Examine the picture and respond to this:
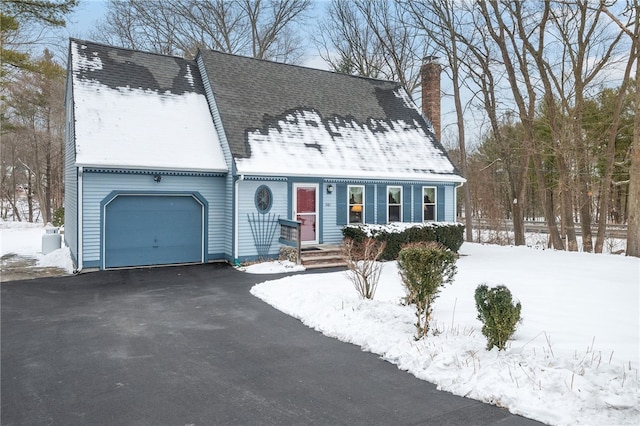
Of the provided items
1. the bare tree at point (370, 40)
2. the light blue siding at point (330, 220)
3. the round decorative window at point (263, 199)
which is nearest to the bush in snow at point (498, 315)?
the round decorative window at point (263, 199)

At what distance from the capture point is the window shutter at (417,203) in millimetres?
15914

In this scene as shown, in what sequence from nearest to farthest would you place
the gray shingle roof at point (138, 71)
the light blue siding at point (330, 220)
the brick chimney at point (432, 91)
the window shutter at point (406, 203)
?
the gray shingle roof at point (138, 71) → the light blue siding at point (330, 220) → the window shutter at point (406, 203) → the brick chimney at point (432, 91)

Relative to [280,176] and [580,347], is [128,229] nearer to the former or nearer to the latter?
[280,176]

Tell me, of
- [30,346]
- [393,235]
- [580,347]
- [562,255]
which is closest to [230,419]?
[30,346]

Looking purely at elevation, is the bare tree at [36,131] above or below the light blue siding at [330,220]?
above

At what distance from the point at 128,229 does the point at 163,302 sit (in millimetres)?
4416

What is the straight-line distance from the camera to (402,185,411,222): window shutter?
51.5ft

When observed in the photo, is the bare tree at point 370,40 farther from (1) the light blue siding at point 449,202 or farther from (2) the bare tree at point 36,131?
(2) the bare tree at point 36,131

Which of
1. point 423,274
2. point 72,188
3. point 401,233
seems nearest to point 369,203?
point 401,233

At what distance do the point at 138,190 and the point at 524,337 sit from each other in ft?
33.3

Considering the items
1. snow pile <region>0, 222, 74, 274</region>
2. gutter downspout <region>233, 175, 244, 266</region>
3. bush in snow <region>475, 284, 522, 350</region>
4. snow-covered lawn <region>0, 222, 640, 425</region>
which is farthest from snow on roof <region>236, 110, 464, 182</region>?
bush in snow <region>475, 284, 522, 350</region>

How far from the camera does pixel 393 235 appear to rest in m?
13.7

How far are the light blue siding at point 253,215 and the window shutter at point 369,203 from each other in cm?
297

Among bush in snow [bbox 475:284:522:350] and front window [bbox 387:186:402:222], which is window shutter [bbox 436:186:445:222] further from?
bush in snow [bbox 475:284:522:350]
